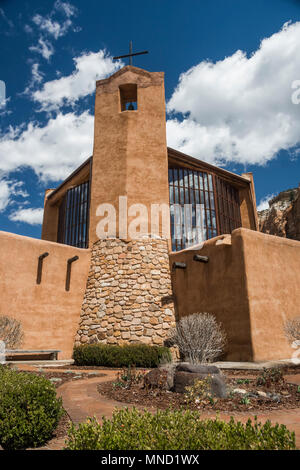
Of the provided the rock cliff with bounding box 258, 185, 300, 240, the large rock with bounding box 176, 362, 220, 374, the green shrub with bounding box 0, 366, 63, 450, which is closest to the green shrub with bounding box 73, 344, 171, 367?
the large rock with bounding box 176, 362, 220, 374

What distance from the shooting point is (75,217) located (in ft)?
60.4

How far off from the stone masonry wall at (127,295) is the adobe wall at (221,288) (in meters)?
0.70

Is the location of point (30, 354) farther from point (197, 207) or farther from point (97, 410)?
point (197, 207)

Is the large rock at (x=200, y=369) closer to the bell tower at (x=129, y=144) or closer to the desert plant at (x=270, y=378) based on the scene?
the desert plant at (x=270, y=378)

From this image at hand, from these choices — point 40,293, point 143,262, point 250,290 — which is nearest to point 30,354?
point 40,293

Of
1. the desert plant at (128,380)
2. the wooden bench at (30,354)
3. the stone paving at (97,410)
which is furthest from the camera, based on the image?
the wooden bench at (30,354)

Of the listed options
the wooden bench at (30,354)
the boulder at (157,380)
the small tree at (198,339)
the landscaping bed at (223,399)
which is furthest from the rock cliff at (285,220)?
the boulder at (157,380)

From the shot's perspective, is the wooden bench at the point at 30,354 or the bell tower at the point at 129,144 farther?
the bell tower at the point at 129,144

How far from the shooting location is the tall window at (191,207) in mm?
16219

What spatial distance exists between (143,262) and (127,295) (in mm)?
1515

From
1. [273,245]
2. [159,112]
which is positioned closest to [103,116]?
[159,112]

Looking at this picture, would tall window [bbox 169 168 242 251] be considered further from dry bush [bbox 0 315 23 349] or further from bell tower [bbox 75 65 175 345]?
dry bush [bbox 0 315 23 349]
